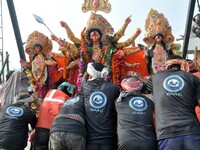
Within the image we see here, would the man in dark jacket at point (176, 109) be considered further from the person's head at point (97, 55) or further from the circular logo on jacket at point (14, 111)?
the person's head at point (97, 55)

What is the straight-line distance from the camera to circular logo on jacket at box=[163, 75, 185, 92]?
314cm

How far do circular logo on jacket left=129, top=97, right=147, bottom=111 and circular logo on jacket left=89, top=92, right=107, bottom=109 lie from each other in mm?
358

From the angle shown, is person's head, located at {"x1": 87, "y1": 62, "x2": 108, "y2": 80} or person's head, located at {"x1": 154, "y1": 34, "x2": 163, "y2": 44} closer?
person's head, located at {"x1": 87, "y1": 62, "x2": 108, "y2": 80}

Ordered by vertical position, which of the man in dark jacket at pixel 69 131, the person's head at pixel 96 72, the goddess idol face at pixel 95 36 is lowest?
the man in dark jacket at pixel 69 131

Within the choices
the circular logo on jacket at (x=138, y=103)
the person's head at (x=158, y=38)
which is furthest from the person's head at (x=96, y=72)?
the person's head at (x=158, y=38)

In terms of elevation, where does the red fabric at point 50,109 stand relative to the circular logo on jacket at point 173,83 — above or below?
below

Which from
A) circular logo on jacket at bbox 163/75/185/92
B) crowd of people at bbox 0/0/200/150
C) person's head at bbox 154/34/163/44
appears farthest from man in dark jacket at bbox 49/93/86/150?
person's head at bbox 154/34/163/44

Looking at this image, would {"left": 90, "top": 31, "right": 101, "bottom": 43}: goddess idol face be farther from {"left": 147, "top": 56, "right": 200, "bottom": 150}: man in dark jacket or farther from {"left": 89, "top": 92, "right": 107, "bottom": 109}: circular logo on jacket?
{"left": 147, "top": 56, "right": 200, "bottom": 150}: man in dark jacket

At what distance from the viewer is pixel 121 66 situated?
6078mm

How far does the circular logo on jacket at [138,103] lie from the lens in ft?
10.8

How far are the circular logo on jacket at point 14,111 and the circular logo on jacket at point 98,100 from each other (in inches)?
38.9

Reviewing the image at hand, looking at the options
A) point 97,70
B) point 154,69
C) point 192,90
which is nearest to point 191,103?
point 192,90

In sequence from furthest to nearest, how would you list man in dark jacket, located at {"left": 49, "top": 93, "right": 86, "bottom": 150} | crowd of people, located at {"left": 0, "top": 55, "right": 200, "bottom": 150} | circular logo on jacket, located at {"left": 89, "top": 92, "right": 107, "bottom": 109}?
circular logo on jacket, located at {"left": 89, "top": 92, "right": 107, "bottom": 109}
man in dark jacket, located at {"left": 49, "top": 93, "right": 86, "bottom": 150}
crowd of people, located at {"left": 0, "top": 55, "right": 200, "bottom": 150}

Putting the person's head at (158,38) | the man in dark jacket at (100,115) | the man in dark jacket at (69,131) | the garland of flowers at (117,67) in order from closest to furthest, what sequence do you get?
the man in dark jacket at (69,131), the man in dark jacket at (100,115), the person's head at (158,38), the garland of flowers at (117,67)
